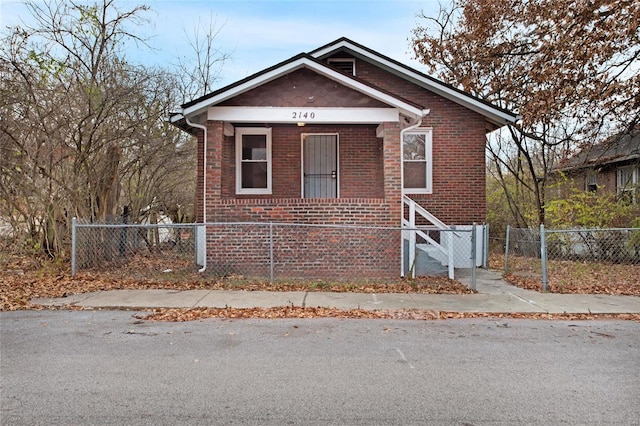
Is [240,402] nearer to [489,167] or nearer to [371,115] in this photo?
[371,115]

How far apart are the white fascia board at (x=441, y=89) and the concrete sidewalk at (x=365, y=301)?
523 centimetres

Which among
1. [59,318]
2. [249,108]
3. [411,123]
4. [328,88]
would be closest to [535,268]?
[411,123]

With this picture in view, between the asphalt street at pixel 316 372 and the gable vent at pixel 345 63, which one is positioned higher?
the gable vent at pixel 345 63

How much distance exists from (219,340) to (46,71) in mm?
7822

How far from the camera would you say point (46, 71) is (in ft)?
30.2

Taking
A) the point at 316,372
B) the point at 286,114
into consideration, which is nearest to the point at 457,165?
the point at 286,114

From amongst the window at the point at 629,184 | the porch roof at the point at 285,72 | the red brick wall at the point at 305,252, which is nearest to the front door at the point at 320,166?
the red brick wall at the point at 305,252

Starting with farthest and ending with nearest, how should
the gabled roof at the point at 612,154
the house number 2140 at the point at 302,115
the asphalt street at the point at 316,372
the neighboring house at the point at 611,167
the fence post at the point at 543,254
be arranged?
the gabled roof at the point at 612,154 < the neighboring house at the point at 611,167 < the house number 2140 at the point at 302,115 < the fence post at the point at 543,254 < the asphalt street at the point at 316,372

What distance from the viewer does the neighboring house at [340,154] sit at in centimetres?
893

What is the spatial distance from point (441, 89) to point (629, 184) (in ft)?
28.5

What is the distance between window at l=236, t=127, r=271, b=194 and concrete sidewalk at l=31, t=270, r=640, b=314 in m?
4.03

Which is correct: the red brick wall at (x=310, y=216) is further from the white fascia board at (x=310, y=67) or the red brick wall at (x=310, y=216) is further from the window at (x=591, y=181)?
the window at (x=591, y=181)

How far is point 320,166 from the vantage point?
11.5 meters

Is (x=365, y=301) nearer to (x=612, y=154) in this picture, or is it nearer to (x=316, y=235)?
(x=316, y=235)
